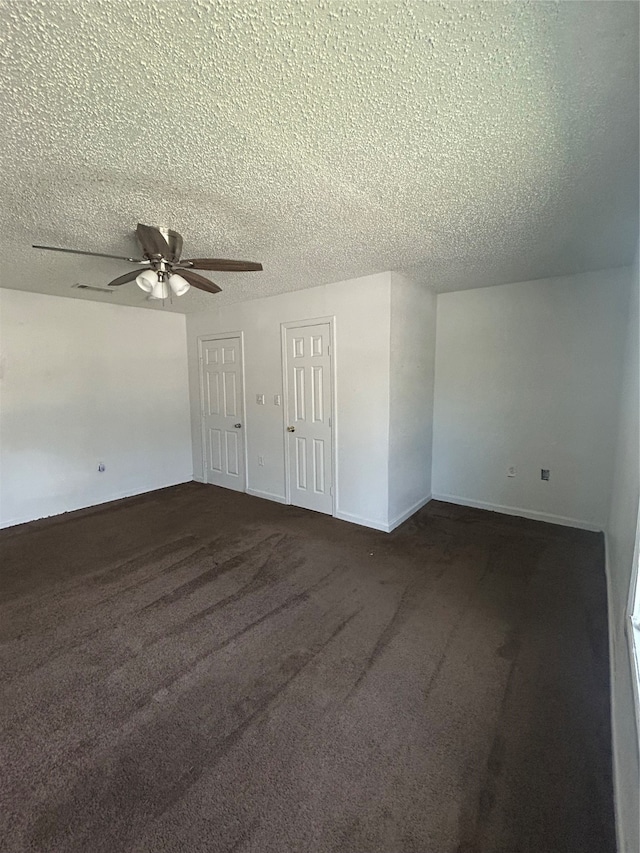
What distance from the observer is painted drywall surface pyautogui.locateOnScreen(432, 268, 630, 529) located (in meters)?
3.38

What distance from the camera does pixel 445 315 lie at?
423cm

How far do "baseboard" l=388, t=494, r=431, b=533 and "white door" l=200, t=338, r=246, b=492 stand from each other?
2.10 meters

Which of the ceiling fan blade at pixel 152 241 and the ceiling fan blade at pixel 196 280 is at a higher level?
the ceiling fan blade at pixel 152 241

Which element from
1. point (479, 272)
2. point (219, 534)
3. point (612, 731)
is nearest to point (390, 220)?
point (479, 272)

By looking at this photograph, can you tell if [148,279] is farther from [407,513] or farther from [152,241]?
[407,513]

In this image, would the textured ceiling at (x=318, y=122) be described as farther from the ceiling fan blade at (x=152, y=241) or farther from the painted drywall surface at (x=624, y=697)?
the painted drywall surface at (x=624, y=697)

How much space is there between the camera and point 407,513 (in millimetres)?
3932

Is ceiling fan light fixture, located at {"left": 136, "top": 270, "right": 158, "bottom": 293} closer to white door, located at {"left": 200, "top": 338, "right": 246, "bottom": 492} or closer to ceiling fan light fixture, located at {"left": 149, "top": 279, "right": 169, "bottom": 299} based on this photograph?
ceiling fan light fixture, located at {"left": 149, "top": 279, "right": 169, "bottom": 299}

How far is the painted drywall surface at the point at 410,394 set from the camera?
3.52 metres

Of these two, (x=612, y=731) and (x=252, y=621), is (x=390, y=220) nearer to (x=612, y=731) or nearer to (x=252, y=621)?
(x=252, y=621)

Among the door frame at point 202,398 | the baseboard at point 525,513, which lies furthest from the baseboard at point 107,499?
the baseboard at point 525,513

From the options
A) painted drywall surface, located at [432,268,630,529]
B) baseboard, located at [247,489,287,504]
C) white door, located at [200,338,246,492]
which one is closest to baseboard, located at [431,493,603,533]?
painted drywall surface, located at [432,268,630,529]

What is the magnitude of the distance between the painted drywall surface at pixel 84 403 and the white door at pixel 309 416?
1981 millimetres

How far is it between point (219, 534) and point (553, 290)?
13.2 ft
